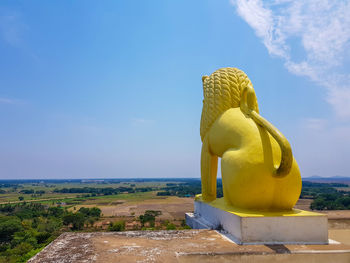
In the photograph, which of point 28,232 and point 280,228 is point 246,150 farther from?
point 28,232

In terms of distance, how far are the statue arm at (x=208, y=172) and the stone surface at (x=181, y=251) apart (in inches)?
99.1

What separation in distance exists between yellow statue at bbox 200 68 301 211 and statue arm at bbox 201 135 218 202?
0.32 meters

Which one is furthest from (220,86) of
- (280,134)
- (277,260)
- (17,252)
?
(17,252)

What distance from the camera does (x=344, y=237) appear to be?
1064cm

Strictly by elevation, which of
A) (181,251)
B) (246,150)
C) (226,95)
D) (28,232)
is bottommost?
(28,232)

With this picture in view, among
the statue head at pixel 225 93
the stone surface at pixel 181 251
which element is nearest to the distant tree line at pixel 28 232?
the stone surface at pixel 181 251

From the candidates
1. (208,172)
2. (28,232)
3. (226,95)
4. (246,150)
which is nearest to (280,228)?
(246,150)

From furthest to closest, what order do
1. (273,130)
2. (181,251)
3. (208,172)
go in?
1. (208,172)
2. (273,130)
3. (181,251)

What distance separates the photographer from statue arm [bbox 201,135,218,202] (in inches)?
349

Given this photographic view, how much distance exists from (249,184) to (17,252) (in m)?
21.0

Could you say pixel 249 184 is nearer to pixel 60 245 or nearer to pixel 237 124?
pixel 237 124

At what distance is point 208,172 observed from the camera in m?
8.91

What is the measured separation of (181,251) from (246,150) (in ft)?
9.79

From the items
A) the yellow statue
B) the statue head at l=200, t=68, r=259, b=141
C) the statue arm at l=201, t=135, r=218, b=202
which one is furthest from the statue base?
the statue head at l=200, t=68, r=259, b=141
